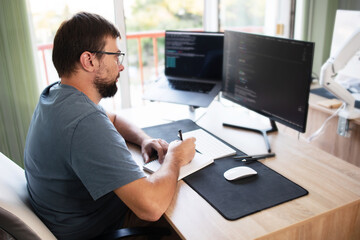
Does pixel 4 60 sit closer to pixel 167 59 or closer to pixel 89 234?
pixel 167 59

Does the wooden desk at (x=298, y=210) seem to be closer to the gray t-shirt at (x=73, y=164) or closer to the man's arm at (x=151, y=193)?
the man's arm at (x=151, y=193)

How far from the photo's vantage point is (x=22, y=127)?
229cm

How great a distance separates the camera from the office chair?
92 centimetres

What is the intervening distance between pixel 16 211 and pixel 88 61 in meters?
0.53

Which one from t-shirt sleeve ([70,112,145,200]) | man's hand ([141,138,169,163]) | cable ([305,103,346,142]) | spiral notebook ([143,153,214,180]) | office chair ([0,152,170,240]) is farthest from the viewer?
cable ([305,103,346,142])

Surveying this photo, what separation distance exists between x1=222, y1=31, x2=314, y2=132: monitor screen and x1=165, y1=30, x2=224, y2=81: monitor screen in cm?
19

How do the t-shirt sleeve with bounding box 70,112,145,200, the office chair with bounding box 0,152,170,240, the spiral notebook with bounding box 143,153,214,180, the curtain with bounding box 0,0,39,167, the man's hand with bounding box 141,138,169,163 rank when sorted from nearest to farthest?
1. the office chair with bounding box 0,152,170,240
2. the t-shirt sleeve with bounding box 70,112,145,200
3. the spiral notebook with bounding box 143,153,214,180
4. the man's hand with bounding box 141,138,169,163
5. the curtain with bounding box 0,0,39,167

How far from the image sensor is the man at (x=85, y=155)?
3.47 feet

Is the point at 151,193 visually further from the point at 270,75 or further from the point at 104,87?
the point at 270,75

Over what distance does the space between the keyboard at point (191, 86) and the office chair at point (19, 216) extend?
3.29 ft

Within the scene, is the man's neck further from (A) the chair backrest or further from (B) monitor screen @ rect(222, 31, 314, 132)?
(B) monitor screen @ rect(222, 31, 314, 132)

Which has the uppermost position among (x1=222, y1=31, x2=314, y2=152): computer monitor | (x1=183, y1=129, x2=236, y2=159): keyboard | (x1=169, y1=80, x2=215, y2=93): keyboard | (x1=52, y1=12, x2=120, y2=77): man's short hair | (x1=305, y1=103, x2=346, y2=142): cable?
(x1=52, y1=12, x2=120, y2=77): man's short hair

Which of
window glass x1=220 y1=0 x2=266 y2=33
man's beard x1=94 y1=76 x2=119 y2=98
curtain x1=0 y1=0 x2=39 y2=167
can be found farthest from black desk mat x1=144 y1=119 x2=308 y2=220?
window glass x1=220 y1=0 x2=266 y2=33

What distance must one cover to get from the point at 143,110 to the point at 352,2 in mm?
2013
